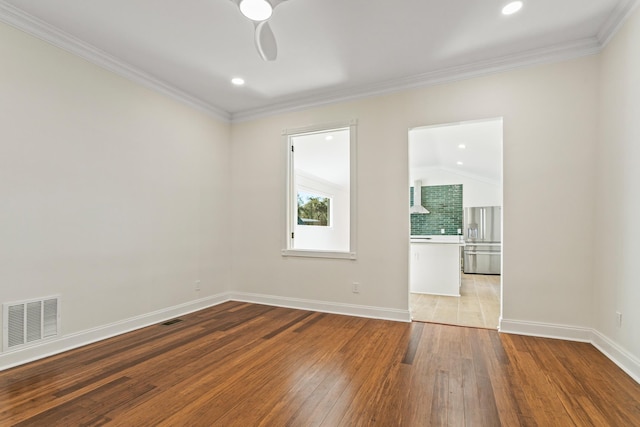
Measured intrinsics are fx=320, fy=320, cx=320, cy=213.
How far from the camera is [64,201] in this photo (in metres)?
2.91

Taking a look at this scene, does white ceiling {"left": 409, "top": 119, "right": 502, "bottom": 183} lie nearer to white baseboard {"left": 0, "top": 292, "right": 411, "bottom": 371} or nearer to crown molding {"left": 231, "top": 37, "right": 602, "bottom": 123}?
crown molding {"left": 231, "top": 37, "right": 602, "bottom": 123}

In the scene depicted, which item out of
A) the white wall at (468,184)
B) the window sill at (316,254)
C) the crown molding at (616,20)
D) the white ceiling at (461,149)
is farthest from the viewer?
the white wall at (468,184)

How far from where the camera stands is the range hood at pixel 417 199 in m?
9.09

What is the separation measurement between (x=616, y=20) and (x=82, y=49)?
4.72 meters

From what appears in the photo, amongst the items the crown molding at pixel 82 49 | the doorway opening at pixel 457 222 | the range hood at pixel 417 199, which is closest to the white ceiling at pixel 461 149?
the doorway opening at pixel 457 222

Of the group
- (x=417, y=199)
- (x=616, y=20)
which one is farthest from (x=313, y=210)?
(x=417, y=199)

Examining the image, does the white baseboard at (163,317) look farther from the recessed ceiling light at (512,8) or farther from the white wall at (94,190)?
the recessed ceiling light at (512,8)

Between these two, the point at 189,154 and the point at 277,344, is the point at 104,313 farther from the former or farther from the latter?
the point at 189,154

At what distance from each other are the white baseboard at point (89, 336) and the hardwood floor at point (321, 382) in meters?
0.11

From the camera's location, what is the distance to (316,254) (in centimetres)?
433

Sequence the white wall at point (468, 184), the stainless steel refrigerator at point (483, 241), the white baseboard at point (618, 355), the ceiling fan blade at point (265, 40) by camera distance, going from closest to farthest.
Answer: the ceiling fan blade at point (265, 40) < the white baseboard at point (618, 355) < the stainless steel refrigerator at point (483, 241) < the white wall at point (468, 184)

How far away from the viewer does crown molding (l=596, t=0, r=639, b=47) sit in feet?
8.10

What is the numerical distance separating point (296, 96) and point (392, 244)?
233cm

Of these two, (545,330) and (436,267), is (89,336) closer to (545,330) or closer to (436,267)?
(545,330)
